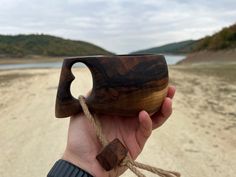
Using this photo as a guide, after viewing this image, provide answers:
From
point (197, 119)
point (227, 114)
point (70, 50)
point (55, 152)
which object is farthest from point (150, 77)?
point (70, 50)

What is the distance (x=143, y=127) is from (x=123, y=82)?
0.23m

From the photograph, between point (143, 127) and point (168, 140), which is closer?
point (143, 127)

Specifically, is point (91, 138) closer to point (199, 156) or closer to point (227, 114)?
point (199, 156)

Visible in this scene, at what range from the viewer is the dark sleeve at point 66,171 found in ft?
3.89

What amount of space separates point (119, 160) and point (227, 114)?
20.7 ft

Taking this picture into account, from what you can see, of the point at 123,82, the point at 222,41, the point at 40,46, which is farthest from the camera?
the point at 40,46

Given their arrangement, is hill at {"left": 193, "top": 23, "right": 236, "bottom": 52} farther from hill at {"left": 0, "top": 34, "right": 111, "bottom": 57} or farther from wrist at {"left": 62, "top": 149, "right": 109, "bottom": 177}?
hill at {"left": 0, "top": 34, "right": 111, "bottom": 57}

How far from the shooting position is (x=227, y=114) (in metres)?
7.20

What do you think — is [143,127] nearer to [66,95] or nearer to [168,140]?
[66,95]

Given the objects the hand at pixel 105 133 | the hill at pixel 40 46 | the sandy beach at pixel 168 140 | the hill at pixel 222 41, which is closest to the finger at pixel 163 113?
the hand at pixel 105 133

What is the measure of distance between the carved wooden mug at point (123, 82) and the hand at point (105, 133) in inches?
2.5

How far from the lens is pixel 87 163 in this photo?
1272 mm

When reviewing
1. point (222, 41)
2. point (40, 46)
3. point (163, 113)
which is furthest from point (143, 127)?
point (40, 46)

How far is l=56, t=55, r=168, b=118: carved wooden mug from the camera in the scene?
116cm
